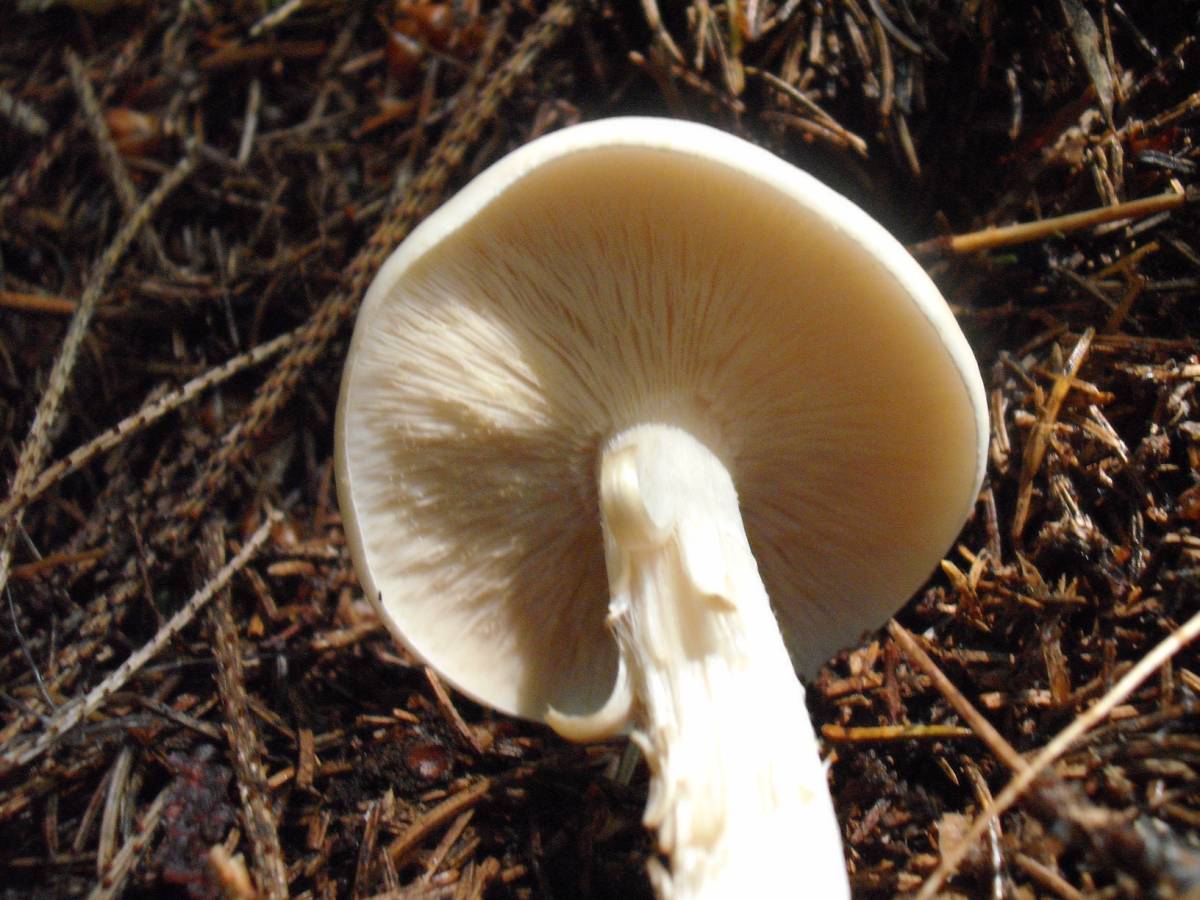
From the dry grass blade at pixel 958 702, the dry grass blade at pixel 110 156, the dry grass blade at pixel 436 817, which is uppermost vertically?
the dry grass blade at pixel 110 156

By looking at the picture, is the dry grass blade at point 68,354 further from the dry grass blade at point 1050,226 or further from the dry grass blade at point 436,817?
the dry grass blade at point 1050,226

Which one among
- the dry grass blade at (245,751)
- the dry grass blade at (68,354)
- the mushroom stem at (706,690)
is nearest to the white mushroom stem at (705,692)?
the mushroom stem at (706,690)

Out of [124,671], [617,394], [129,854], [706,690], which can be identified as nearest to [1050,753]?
[706,690]

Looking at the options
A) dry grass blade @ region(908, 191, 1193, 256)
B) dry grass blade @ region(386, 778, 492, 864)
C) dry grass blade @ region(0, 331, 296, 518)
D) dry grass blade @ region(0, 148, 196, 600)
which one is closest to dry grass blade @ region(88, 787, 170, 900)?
dry grass blade @ region(386, 778, 492, 864)

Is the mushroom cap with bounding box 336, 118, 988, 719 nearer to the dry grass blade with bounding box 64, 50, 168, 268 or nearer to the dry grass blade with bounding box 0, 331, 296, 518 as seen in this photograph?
the dry grass blade with bounding box 0, 331, 296, 518

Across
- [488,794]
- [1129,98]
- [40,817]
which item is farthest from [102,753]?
[1129,98]

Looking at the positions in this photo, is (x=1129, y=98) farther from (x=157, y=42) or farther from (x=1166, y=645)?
(x=157, y=42)
